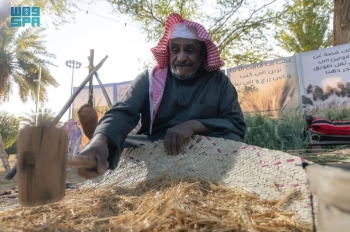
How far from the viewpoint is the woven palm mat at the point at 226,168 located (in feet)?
4.75

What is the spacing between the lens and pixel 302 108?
558cm

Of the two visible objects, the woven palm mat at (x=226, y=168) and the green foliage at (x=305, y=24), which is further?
the green foliage at (x=305, y=24)

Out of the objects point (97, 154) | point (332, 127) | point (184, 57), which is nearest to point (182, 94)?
point (184, 57)

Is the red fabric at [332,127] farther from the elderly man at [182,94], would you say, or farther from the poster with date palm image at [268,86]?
the elderly man at [182,94]

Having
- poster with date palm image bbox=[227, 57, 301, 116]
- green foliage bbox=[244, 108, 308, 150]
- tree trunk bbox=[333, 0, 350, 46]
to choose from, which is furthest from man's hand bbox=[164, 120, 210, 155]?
tree trunk bbox=[333, 0, 350, 46]

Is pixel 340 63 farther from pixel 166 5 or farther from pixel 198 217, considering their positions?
pixel 166 5

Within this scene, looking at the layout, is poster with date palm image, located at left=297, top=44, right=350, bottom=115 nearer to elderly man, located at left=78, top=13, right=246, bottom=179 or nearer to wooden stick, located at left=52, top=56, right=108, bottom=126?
wooden stick, located at left=52, top=56, right=108, bottom=126

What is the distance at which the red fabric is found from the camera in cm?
384

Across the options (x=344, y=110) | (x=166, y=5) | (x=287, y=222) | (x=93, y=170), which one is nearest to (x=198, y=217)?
(x=287, y=222)

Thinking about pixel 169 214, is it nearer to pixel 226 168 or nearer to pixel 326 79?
pixel 226 168

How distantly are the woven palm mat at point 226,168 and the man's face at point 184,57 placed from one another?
0.64 m

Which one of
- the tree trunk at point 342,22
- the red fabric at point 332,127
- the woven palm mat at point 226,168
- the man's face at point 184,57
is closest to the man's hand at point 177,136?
the woven palm mat at point 226,168

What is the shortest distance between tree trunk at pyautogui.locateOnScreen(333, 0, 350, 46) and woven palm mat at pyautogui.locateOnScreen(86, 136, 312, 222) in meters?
5.31

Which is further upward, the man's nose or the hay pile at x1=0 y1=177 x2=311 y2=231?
the man's nose
